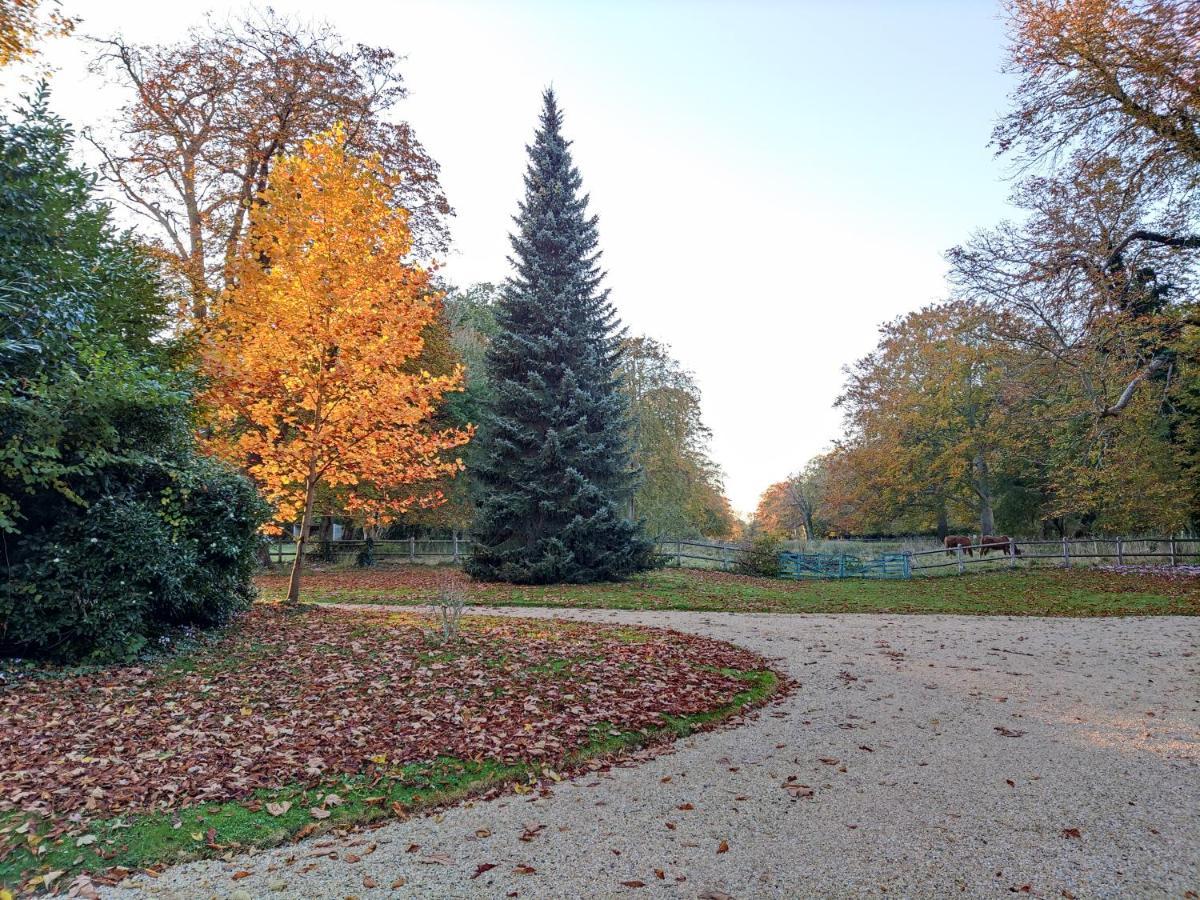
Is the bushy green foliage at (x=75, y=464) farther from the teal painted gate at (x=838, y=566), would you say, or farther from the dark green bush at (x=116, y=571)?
the teal painted gate at (x=838, y=566)

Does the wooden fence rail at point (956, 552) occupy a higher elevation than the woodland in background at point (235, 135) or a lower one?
lower

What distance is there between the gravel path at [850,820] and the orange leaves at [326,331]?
8.00 meters

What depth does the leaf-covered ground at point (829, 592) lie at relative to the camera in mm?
13688

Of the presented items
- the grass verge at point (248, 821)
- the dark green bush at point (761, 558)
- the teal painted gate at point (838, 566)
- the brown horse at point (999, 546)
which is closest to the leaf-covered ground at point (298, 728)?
the grass verge at point (248, 821)

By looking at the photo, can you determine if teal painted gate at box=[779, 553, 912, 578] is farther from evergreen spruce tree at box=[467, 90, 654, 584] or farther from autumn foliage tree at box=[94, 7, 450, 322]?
autumn foliage tree at box=[94, 7, 450, 322]

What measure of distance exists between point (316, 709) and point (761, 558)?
56.8 ft

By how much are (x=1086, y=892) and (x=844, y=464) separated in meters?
27.7

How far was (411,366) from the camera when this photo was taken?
20281mm

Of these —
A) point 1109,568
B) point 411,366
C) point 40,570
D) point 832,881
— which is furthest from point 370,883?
point 1109,568

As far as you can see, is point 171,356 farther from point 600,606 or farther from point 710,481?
point 710,481

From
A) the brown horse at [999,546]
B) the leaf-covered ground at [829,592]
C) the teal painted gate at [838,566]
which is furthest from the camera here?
the brown horse at [999,546]

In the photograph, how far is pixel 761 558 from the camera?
21.2m

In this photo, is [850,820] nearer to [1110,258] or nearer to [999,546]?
[1110,258]

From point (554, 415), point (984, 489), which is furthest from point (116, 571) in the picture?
point (984, 489)
